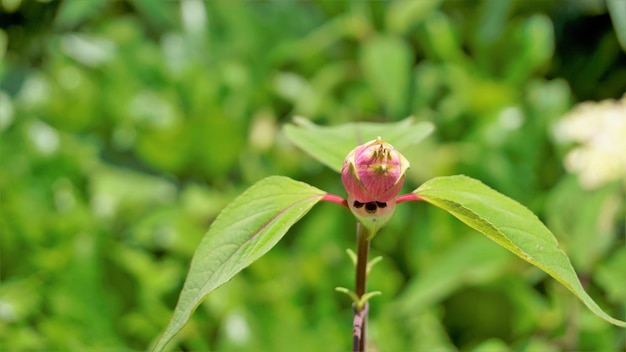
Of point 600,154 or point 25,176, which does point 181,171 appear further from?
point 600,154

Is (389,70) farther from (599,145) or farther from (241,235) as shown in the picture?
(241,235)

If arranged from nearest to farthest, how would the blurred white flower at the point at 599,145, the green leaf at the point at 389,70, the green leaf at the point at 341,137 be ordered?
the green leaf at the point at 341,137, the blurred white flower at the point at 599,145, the green leaf at the point at 389,70

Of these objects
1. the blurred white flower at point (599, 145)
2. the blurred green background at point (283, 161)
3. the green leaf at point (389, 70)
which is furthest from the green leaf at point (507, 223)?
the green leaf at point (389, 70)

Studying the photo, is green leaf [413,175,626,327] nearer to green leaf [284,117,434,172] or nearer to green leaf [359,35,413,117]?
green leaf [284,117,434,172]

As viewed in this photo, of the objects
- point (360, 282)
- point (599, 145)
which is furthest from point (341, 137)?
point (599, 145)

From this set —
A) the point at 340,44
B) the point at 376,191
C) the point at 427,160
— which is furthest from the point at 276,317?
the point at 340,44

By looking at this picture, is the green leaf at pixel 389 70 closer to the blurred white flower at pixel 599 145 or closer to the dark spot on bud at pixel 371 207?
the blurred white flower at pixel 599 145
